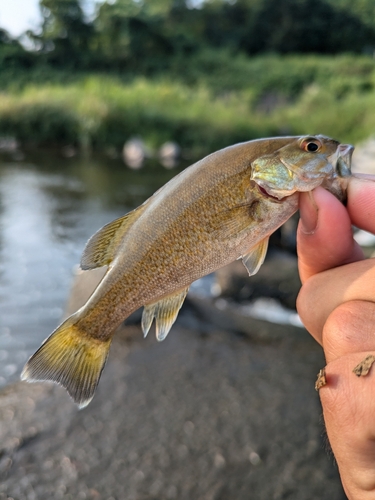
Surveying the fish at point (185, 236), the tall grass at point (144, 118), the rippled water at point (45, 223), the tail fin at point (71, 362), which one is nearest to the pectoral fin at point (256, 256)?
the fish at point (185, 236)

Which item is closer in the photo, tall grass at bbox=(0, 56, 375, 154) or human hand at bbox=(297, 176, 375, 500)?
human hand at bbox=(297, 176, 375, 500)

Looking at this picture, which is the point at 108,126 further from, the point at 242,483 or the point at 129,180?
the point at 242,483

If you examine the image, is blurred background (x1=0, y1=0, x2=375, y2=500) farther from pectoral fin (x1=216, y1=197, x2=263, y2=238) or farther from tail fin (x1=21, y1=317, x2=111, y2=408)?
pectoral fin (x1=216, y1=197, x2=263, y2=238)

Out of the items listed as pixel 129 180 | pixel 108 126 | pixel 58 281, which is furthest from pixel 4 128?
pixel 58 281

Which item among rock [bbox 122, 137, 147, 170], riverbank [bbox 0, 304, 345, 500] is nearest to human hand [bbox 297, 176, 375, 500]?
riverbank [bbox 0, 304, 345, 500]

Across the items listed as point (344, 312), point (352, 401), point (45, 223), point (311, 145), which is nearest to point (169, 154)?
point (45, 223)

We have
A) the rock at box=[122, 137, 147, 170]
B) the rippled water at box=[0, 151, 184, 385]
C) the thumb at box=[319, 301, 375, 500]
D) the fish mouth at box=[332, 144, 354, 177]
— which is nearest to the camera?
the thumb at box=[319, 301, 375, 500]
